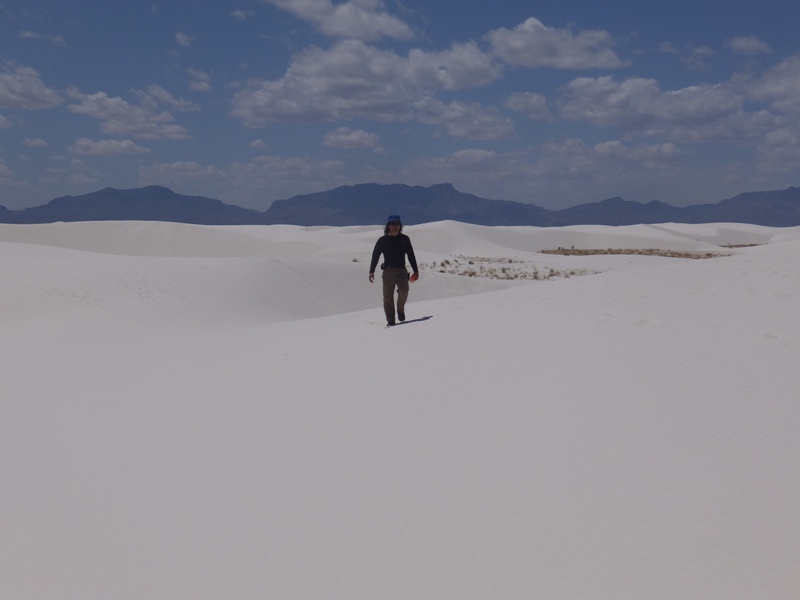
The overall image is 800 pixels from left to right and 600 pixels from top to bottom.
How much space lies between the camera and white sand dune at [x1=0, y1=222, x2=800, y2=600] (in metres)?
3.96

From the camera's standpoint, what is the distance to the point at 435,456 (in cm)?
548

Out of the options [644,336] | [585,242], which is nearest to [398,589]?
[644,336]

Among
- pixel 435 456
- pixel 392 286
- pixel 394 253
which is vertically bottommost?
pixel 435 456

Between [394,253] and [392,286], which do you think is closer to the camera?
[394,253]

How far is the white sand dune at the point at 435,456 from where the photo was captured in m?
3.96

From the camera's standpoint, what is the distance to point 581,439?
5.39 m

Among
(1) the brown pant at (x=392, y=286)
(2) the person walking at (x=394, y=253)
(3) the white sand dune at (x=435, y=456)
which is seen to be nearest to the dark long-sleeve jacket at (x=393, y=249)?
(2) the person walking at (x=394, y=253)

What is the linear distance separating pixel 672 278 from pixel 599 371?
6.41m

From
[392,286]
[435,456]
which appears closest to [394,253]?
[392,286]

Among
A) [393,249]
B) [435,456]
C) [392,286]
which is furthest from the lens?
[392,286]

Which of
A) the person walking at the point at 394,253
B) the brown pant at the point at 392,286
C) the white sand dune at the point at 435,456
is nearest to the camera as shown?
the white sand dune at the point at 435,456

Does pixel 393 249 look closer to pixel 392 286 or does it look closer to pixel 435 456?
pixel 392 286

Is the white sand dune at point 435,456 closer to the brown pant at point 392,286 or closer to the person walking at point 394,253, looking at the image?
the brown pant at point 392,286

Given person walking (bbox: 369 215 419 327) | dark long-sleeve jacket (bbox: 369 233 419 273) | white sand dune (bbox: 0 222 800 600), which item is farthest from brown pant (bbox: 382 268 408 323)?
white sand dune (bbox: 0 222 800 600)
